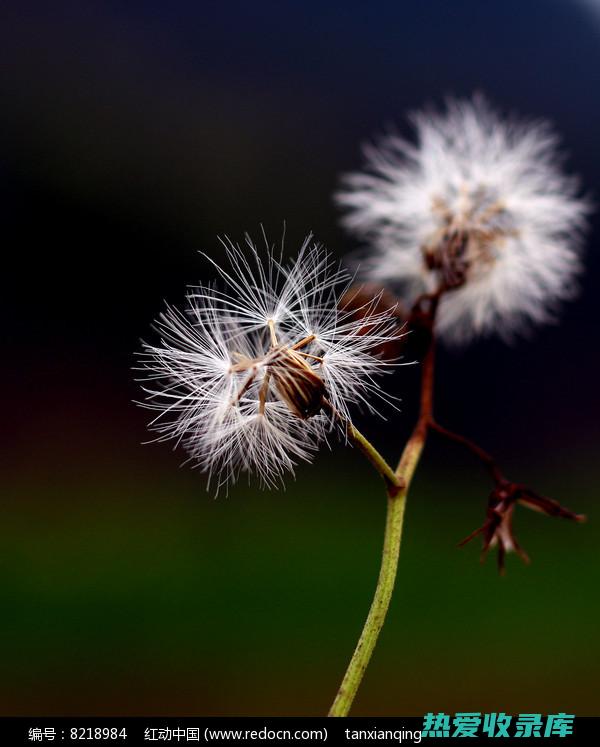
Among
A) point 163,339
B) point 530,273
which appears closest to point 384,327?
point 163,339

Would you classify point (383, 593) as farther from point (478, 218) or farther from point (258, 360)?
point (478, 218)

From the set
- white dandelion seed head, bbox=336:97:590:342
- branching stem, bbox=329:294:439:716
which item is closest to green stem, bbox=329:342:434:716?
branching stem, bbox=329:294:439:716

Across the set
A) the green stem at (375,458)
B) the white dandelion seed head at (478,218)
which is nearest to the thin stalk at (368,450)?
the green stem at (375,458)

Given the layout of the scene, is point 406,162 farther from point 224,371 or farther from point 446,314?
point 224,371

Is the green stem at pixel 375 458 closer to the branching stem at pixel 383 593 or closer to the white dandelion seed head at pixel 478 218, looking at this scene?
the branching stem at pixel 383 593

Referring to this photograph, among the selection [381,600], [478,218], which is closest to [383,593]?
[381,600]
